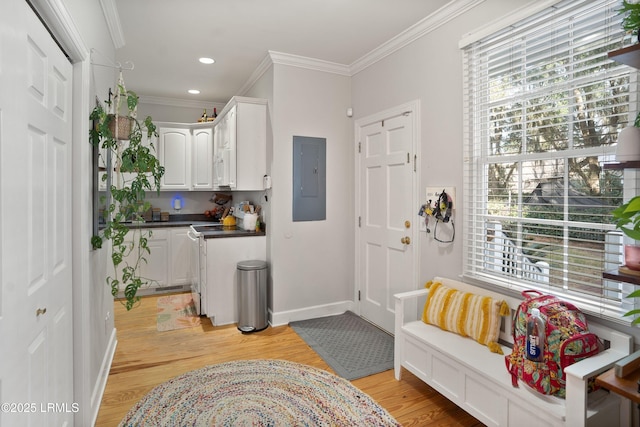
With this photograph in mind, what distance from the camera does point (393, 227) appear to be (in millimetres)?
3375

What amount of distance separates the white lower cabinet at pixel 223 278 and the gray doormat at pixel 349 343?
683mm

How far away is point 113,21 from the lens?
2.77 m

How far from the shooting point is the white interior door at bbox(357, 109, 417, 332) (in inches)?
124

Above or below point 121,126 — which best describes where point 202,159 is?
above

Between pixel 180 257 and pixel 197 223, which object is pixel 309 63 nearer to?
pixel 197 223

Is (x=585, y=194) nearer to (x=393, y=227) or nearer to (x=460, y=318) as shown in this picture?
(x=460, y=318)

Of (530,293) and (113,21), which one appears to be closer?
(530,293)

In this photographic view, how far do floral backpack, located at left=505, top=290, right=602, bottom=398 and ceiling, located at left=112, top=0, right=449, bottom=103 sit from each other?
220 centimetres

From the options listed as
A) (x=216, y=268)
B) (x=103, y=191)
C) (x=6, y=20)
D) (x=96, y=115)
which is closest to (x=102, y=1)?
(x=96, y=115)

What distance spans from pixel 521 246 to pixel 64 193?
259cm

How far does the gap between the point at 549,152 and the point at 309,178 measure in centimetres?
224

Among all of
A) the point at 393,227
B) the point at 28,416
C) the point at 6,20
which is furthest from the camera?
the point at 393,227

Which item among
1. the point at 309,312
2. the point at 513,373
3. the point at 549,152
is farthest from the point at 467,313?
the point at 309,312

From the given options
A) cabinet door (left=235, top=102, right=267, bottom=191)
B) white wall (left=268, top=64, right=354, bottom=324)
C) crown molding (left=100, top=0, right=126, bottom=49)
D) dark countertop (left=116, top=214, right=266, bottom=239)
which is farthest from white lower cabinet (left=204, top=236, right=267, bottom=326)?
crown molding (left=100, top=0, right=126, bottom=49)
